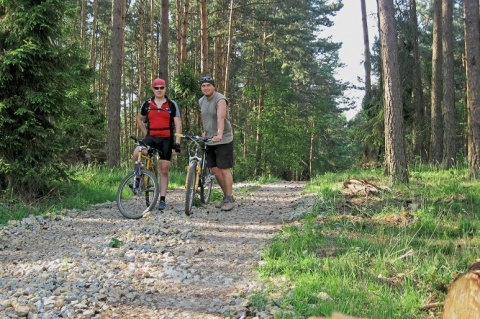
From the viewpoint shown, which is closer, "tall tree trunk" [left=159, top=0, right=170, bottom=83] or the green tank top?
the green tank top

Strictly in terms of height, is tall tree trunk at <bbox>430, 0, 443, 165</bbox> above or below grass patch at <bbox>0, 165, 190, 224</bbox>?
above

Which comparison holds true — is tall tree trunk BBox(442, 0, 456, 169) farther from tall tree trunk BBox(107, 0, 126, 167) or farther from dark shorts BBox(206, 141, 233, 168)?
tall tree trunk BBox(107, 0, 126, 167)

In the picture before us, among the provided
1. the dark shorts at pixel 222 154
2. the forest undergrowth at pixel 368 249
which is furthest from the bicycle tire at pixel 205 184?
the forest undergrowth at pixel 368 249

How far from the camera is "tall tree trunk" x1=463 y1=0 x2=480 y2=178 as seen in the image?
10211mm

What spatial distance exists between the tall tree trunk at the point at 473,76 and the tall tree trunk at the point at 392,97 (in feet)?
7.96

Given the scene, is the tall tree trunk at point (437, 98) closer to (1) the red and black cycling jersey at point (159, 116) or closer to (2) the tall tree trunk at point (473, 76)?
(2) the tall tree trunk at point (473, 76)

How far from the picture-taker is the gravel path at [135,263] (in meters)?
3.48

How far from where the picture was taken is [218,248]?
5.27m

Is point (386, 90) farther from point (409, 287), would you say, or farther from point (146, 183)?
point (409, 287)

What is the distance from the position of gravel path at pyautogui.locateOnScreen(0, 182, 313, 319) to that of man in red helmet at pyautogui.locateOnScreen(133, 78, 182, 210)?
790 mm

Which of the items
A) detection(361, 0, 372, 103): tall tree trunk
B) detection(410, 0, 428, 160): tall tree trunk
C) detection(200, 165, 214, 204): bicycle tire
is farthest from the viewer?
→ detection(361, 0, 372, 103): tall tree trunk

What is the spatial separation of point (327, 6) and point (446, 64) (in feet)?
61.6

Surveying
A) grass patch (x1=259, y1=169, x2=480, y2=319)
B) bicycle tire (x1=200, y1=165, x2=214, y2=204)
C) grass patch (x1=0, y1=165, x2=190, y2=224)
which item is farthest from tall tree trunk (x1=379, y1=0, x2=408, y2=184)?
grass patch (x1=0, y1=165, x2=190, y2=224)

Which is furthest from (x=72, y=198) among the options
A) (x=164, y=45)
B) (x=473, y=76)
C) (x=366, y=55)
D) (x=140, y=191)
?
(x=366, y=55)
